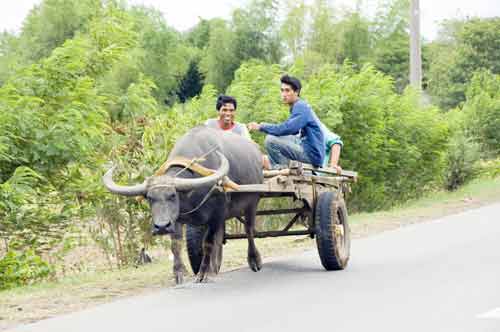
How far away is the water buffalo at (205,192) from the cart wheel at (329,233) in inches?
28.9

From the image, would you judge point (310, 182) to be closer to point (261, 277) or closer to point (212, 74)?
point (261, 277)

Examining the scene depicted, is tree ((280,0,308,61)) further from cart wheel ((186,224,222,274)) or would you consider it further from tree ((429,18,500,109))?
cart wheel ((186,224,222,274))

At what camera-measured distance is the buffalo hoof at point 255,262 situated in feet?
37.1

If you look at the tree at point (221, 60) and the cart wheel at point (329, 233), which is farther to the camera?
the tree at point (221, 60)

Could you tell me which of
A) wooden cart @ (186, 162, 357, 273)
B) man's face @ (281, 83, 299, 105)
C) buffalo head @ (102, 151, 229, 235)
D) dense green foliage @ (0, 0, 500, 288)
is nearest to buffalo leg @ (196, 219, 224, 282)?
wooden cart @ (186, 162, 357, 273)

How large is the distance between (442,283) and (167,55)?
4620cm

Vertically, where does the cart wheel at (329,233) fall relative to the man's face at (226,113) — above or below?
below

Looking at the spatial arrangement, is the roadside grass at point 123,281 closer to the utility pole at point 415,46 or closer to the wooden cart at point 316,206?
the wooden cart at point 316,206

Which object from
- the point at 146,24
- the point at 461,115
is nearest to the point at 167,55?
the point at 146,24

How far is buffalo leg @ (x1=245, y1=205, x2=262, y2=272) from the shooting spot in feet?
36.6

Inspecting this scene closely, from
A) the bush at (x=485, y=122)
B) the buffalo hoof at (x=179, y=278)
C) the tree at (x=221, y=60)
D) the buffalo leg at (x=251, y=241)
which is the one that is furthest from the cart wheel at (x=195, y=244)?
the tree at (x=221, y=60)

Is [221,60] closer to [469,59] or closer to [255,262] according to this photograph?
[469,59]

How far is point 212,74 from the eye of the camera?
51125mm

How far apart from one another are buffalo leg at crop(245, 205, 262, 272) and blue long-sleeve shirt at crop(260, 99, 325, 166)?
34.8 inches
